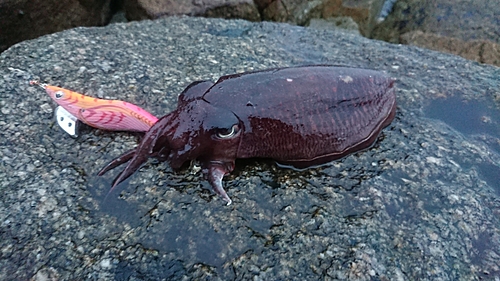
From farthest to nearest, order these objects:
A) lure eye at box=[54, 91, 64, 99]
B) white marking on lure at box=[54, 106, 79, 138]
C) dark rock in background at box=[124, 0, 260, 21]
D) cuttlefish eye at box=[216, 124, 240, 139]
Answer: dark rock in background at box=[124, 0, 260, 21] < white marking on lure at box=[54, 106, 79, 138] < lure eye at box=[54, 91, 64, 99] < cuttlefish eye at box=[216, 124, 240, 139]

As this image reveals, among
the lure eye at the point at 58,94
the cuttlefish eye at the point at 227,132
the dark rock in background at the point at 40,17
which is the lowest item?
the dark rock in background at the point at 40,17

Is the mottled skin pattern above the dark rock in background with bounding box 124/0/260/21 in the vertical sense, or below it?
above

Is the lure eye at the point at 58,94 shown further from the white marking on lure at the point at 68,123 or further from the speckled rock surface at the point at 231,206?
the speckled rock surface at the point at 231,206

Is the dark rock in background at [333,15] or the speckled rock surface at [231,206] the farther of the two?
the dark rock in background at [333,15]

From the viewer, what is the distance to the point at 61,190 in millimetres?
2607

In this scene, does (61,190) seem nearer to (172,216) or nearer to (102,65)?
(172,216)

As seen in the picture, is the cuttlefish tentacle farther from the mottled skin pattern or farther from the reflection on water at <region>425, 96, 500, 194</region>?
the reflection on water at <region>425, 96, 500, 194</region>

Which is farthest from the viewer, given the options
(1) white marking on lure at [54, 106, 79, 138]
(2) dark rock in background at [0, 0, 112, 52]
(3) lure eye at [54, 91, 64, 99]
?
(2) dark rock in background at [0, 0, 112, 52]

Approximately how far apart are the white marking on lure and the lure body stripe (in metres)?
0.06

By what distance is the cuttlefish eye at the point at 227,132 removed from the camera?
102 inches

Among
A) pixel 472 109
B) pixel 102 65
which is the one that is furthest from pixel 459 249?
pixel 102 65

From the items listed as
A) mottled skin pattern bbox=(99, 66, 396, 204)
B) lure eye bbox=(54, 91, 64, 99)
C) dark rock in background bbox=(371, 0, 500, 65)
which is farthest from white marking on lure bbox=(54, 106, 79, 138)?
dark rock in background bbox=(371, 0, 500, 65)

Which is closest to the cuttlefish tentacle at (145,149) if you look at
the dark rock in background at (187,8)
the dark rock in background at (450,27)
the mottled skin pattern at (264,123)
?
the mottled skin pattern at (264,123)

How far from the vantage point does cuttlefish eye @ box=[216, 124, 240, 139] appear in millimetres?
2590
